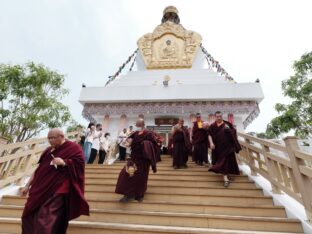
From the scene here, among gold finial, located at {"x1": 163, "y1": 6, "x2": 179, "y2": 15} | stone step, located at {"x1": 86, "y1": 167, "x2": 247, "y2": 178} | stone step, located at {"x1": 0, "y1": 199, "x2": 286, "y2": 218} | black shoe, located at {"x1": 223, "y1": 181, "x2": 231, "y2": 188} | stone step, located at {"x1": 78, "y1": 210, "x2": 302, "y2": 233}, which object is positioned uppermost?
gold finial, located at {"x1": 163, "y1": 6, "x2": 179, "y2": 15}

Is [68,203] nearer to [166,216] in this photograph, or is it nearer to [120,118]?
[166,216]

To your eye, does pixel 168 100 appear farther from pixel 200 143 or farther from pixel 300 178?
pixel 300 178

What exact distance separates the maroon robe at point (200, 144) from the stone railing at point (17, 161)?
380 cm

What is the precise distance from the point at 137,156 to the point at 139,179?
16.3 inches

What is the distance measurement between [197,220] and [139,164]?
1354 mm

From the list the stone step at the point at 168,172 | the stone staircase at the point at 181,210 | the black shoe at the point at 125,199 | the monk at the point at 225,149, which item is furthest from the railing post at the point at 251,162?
the black shoe at the point at 125,199

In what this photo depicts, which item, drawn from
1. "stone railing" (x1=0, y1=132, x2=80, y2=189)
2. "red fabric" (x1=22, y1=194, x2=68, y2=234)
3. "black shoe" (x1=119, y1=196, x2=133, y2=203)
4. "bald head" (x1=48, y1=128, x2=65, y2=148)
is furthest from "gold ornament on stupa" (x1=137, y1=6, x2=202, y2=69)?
"red fabric" (x1=22, y1=194, x2=68, y2=234)

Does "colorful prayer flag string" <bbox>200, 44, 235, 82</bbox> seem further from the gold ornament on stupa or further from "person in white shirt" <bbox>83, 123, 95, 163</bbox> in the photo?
"person in white shirt" <bbox>83, 123, 95, 163</bbox>

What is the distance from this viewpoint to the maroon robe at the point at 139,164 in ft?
12.0

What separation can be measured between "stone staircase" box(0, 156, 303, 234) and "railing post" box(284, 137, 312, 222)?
313mm

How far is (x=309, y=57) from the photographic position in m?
9.39

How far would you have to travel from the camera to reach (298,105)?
31.0 feet

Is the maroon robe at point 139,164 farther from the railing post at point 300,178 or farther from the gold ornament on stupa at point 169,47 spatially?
the gold ornament on stupa at point 169,47

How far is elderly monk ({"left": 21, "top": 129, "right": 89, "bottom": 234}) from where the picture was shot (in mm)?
2300
